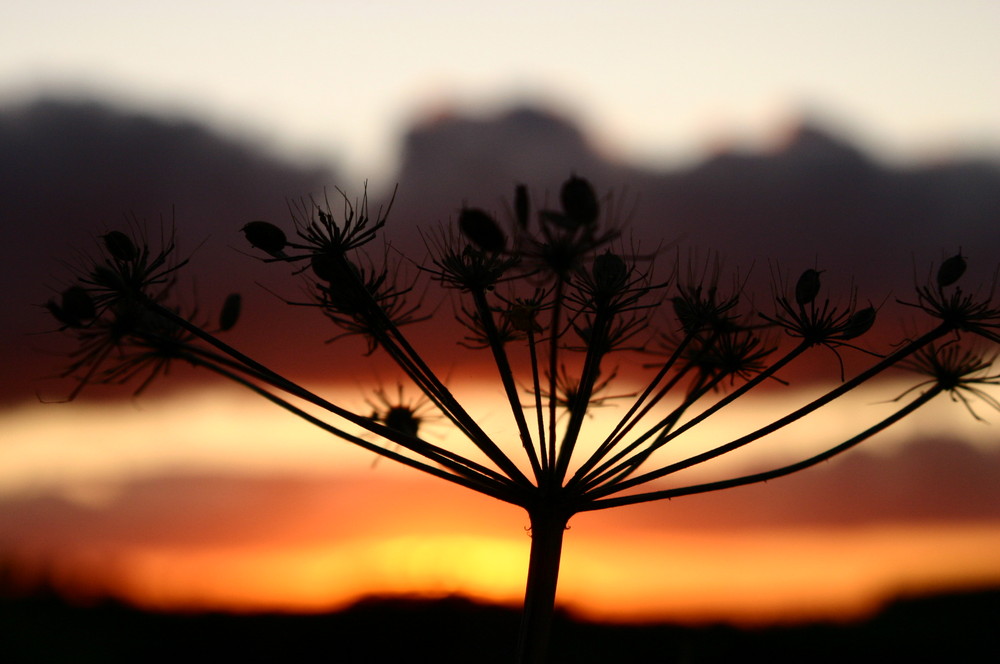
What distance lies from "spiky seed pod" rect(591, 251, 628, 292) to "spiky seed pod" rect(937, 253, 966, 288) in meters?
1.62

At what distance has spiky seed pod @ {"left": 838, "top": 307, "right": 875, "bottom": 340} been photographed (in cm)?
418

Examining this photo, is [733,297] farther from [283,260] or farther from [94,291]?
[94,291]

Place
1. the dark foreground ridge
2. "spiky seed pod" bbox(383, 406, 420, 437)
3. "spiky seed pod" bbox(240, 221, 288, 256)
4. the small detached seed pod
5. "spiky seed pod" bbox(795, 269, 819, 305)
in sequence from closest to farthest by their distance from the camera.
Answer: the small detached seed pod
"spiky seed pod" bbox(240, 221, 288, 256)
"spiky seed pod" bbox(795, 269, 819, 305)
"spiky seed pod" bbox(383, 406, 420, 437)
the dark foreground ridge

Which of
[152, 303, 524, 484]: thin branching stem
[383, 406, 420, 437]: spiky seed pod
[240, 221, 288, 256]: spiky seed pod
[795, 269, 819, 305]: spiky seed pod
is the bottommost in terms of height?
[152, 303, 524, 484]: thin branching stem

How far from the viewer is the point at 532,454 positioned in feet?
12.2

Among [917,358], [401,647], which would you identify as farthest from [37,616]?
[917,358]

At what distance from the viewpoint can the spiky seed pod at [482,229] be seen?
309 centimetres

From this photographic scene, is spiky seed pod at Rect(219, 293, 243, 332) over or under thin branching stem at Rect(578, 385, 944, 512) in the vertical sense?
over

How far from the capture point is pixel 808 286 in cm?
419

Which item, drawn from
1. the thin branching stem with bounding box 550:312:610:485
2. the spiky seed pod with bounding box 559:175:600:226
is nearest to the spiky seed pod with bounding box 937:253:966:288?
the thin branching stem with bounding box 550:312:610:485

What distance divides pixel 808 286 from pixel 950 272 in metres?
0.68

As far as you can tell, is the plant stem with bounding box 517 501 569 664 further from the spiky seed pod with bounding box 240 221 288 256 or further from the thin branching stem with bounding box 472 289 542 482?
the spiky seed pod with bounding box 240 221 288 256

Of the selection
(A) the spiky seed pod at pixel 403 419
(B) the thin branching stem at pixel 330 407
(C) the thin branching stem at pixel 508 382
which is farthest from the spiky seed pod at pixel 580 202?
(A) the spiky seed pod at pixel 403 419

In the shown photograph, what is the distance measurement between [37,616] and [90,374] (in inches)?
600
